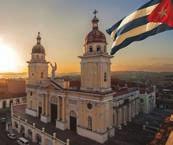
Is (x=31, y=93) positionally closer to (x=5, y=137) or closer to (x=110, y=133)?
(x=5, y=137)

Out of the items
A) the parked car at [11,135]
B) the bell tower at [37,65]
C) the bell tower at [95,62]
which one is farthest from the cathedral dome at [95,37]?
the parked car at [11,135]

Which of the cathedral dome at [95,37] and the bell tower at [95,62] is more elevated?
the cathedral dome at [95,37]

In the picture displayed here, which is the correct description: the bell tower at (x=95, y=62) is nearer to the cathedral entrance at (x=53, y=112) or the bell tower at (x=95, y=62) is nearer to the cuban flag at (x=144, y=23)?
the cathedral entrance at (x=53, y=112)

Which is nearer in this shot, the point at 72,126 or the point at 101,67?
the point at 101,67

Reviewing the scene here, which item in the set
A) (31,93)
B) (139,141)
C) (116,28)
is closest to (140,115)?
(139,141)

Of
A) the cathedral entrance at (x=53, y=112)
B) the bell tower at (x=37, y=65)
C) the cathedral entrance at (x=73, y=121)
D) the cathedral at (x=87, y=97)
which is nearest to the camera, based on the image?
the cathedral at (x=87, y=97)

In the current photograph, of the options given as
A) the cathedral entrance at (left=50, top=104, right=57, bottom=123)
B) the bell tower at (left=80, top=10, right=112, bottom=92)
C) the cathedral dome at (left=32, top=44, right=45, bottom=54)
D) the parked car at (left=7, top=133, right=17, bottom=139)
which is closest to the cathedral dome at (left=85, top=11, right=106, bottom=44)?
the bell tower at (left=80, top=10, right=112, bottom=92)

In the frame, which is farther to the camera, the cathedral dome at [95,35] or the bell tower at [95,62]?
the cathedral dome at [95,35]
